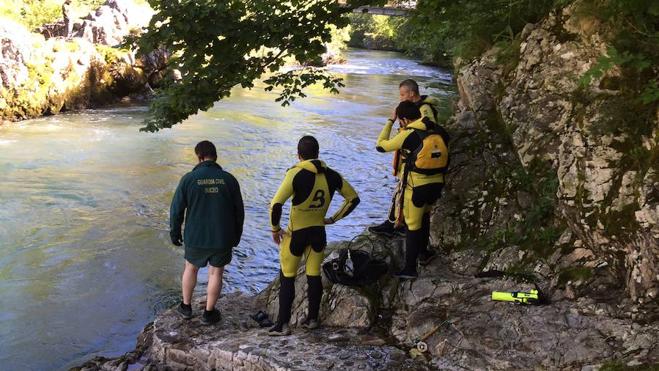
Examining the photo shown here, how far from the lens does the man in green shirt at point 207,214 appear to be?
224 inches

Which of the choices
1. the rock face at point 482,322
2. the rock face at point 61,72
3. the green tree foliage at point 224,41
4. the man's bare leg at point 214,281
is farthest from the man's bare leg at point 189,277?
the rock face at point 61,72

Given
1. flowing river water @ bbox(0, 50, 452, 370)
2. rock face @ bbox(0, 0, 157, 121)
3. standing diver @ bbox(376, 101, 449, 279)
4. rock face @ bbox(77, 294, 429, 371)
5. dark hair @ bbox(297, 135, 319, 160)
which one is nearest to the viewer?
rock face @ bbox(77, 294, 429, 371)

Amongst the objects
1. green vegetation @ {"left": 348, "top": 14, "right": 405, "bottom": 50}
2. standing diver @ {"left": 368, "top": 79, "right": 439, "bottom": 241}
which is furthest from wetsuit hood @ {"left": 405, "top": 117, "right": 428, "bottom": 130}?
green vegetation @ {"left": 348, "top": 14, "right": 405, "bottom": 50}

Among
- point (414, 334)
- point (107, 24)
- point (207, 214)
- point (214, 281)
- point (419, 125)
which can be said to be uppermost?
point (107, 24)

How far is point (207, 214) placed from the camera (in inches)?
226

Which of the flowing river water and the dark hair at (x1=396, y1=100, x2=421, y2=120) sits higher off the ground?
the dark hair at (x1=396, y1=100, x2=421, y2=120)

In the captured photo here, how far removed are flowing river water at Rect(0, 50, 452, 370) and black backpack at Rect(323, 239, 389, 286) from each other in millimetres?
2624

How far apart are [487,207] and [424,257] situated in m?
0.93

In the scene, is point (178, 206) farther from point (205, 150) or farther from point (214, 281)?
point (214, 281)

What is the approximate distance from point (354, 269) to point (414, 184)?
1068mm

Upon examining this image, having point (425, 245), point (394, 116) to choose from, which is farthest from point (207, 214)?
point (425, 245)

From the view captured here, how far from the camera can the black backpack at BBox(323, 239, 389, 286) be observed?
19.6ft

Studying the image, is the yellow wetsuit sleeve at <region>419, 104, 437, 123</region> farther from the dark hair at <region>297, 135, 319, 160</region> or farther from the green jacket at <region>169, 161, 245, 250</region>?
the green jacket at <region>169, 161, 245, 250</region>

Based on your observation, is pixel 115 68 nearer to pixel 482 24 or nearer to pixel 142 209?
pixel 142 209
